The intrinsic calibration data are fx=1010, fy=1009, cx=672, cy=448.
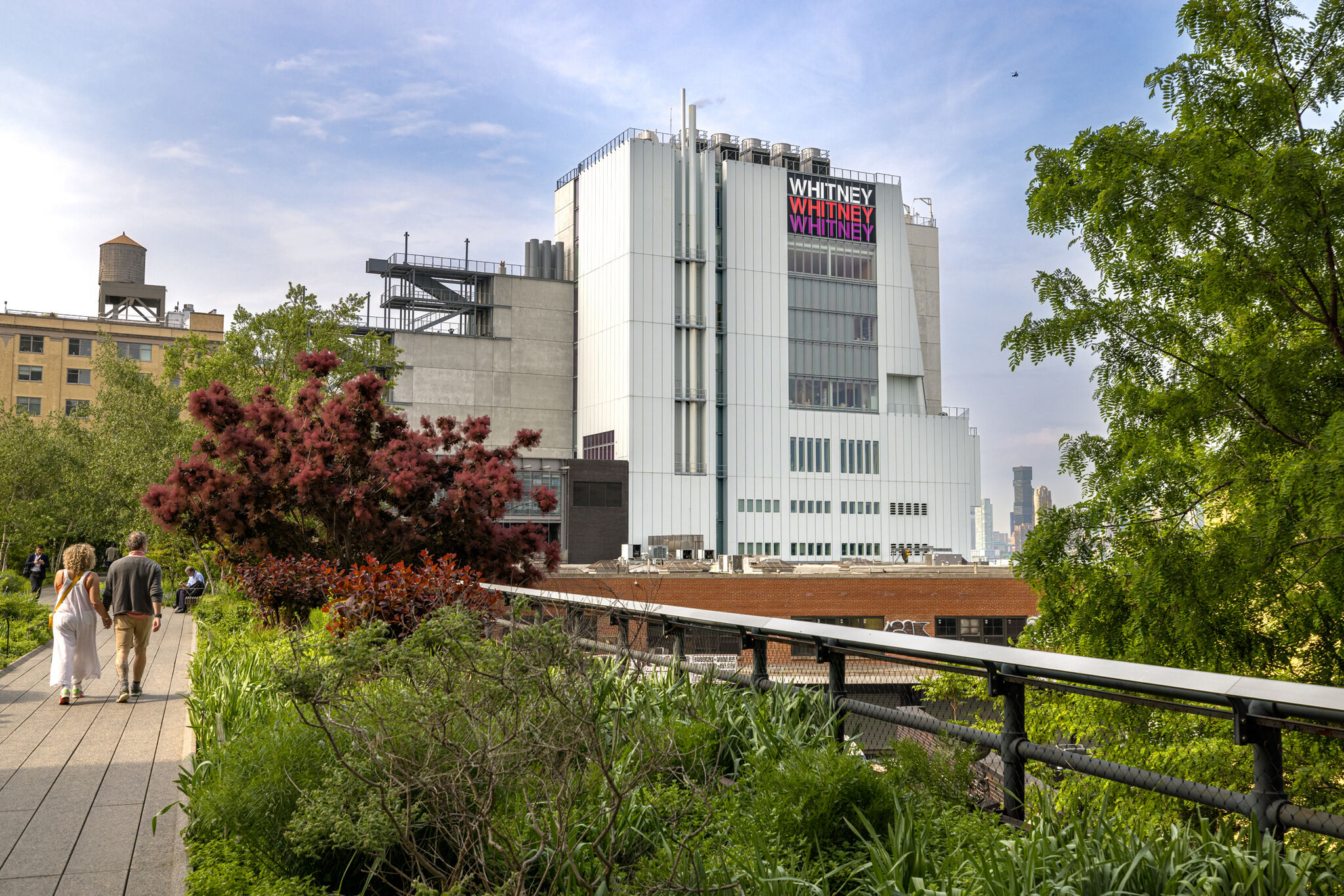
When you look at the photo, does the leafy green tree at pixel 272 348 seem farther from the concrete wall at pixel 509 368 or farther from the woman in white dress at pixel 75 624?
the concrete wall at pixel 509 368

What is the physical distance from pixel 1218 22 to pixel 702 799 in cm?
1117

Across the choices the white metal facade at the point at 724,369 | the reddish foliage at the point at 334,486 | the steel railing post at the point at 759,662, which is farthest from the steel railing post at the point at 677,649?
the white metal facade at the point at 724,369

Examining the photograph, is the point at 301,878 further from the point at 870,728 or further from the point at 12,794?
the point at 12,794

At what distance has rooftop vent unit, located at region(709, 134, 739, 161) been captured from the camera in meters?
74.2

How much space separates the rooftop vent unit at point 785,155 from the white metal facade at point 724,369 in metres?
3.86

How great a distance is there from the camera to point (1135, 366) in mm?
11523

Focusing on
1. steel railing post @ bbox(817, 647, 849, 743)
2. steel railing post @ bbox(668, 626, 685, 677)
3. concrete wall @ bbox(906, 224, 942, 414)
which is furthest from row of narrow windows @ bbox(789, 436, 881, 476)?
steel railing post @ bbox(817, 647, 849, 743)

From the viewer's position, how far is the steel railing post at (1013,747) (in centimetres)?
471

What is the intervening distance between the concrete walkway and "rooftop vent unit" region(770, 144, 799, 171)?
221ft

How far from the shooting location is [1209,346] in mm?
12070

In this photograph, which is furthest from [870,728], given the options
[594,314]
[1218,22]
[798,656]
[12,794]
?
[594,314]

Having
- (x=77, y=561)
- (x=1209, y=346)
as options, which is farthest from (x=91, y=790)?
(x=1209, y=346)

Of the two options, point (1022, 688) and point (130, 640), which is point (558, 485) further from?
point (1022, 688)

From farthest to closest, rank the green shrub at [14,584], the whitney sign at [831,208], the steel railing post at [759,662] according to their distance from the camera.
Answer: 1. the whitney sign at [831,208]
2. the green shrub at [14,584]
3. the steel railing post at [759,662]
